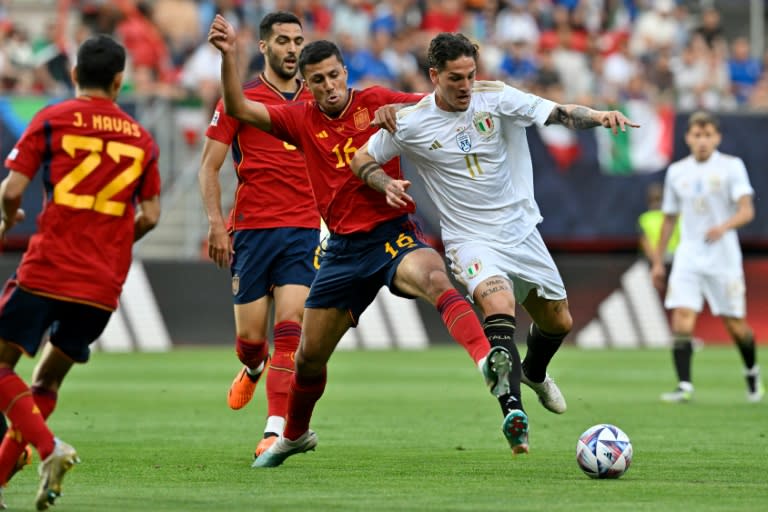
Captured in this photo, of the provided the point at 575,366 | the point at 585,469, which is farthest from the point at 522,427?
the point at 575,366

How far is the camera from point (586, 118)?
8734 mm

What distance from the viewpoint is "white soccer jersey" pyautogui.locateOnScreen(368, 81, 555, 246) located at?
29.2 feet

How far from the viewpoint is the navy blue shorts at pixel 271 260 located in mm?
10469

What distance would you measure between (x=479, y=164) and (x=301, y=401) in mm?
1857

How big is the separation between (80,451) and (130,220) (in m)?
3.11

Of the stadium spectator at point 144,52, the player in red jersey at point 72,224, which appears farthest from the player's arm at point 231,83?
the stadium spectator at point 144,52

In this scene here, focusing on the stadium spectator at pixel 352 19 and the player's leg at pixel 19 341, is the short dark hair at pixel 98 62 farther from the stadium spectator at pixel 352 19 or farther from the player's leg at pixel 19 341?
the stadium spectator at pixel 352 19

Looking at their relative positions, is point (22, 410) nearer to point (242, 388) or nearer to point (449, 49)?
point (449, 49)

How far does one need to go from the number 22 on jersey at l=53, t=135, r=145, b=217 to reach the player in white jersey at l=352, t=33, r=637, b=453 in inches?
66.8

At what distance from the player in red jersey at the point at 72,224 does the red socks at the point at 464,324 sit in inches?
76.2

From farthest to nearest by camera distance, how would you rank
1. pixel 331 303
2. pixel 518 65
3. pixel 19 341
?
pixel 518 65 → pixel 331 303 → pixel 19 341

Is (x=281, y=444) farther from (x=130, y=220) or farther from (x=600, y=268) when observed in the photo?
(x=600, y=268)

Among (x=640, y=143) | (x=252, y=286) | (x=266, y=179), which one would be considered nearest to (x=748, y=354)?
(x=252, y=286)

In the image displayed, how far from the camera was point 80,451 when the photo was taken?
1005 cm
